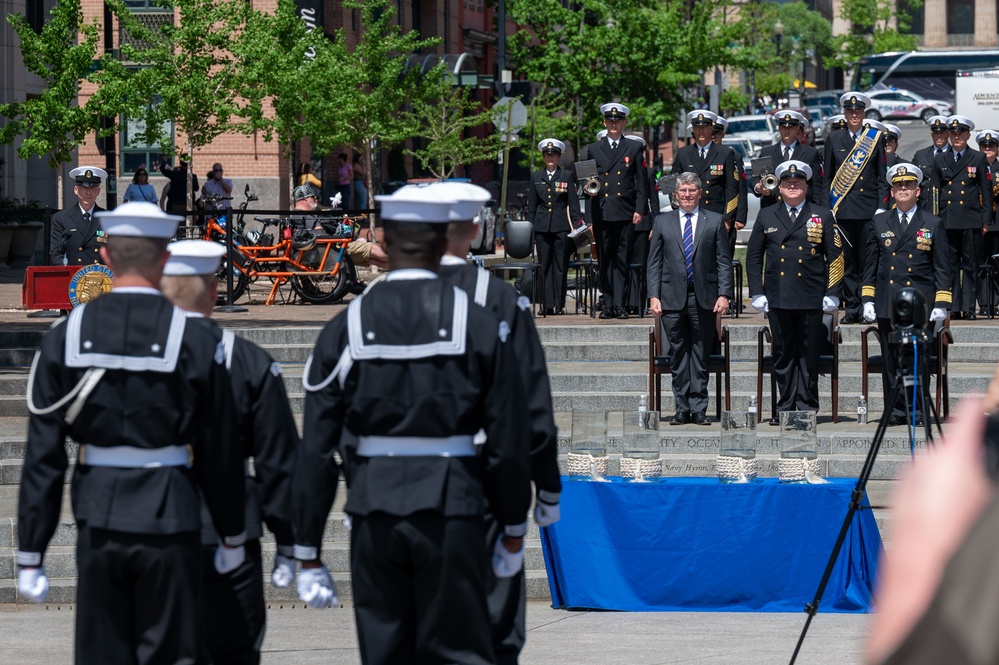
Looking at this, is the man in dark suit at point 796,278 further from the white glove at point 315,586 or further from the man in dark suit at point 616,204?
the white glove at point 315,586

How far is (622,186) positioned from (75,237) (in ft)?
18.9

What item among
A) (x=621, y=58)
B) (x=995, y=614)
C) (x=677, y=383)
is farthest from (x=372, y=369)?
(x=621, y=58)

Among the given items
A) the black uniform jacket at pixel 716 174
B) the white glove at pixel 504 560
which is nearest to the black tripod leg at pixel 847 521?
the white glove at pixel 504 560

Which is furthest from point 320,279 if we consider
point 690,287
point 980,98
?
point 980,98

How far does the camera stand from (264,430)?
5.47 metres

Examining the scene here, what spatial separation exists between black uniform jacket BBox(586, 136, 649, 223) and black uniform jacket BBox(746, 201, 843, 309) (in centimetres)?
437

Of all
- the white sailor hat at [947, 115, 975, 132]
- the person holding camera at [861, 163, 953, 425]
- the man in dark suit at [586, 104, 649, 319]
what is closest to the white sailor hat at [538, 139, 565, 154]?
the man in dark suit at [586, 104, 649, 319]

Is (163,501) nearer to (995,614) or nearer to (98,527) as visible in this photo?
(98,527)

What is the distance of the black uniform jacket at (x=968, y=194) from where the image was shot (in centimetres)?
1748

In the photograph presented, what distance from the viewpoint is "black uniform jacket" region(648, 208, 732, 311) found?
13.0m

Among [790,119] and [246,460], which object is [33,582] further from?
[790,119]

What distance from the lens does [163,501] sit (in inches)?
198

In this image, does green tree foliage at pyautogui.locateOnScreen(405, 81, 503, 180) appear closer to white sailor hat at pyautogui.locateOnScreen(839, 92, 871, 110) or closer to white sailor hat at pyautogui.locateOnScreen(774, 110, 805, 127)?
white sailor hat at pyautogui.locateOnScreen(774, 110, 805, 127)

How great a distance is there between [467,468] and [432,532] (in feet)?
0.75
